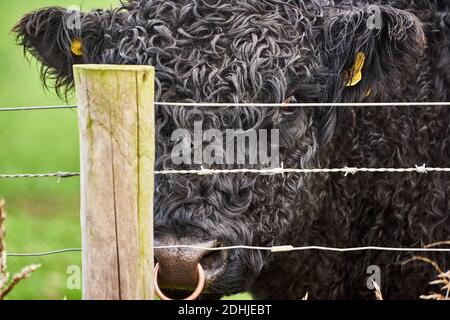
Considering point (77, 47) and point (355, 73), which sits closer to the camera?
point (355, 73)

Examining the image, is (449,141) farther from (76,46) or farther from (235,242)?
(76,46)

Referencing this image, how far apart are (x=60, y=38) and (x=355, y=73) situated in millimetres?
1829

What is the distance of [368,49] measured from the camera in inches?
176

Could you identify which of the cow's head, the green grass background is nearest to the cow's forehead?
the cow's head

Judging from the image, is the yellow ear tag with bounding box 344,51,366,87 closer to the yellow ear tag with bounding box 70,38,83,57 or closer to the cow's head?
the cow's head

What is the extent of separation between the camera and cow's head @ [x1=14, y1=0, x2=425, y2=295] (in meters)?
3.82

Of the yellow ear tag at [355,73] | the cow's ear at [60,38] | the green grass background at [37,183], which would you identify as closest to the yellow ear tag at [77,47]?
the cow's ear at [60,38]

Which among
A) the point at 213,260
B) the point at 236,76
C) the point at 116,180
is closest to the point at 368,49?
the point at 236,76

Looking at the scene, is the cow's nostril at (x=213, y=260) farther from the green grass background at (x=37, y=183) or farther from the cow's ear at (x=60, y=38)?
the green grass background at (x=37, y=183)

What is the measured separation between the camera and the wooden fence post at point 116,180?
2658 millimetres

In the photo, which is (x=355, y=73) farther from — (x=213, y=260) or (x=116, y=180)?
(x=116, y=180)

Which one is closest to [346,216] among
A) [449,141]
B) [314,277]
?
[314,277]

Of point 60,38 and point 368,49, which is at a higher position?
point 60,38
